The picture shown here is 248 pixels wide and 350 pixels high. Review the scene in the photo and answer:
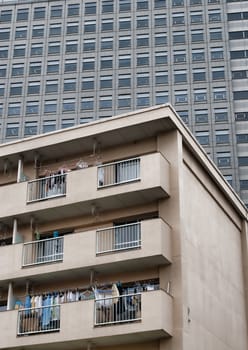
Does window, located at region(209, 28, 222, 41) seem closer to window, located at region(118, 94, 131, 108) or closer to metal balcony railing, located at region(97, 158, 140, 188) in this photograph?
window, located at region(118, 94, 131, 108)

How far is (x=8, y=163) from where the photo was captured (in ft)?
111

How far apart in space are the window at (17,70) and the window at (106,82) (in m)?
11.4

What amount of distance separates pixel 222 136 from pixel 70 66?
892 inches

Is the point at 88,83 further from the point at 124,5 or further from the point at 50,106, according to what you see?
the point at 124,5

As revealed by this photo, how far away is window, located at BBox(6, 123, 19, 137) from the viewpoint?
91750 mm

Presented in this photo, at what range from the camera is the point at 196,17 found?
3767 inches

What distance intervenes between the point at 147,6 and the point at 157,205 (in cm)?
7182

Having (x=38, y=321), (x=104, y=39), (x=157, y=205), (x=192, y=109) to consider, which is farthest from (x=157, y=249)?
(x=104, y=39)

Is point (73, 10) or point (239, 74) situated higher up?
point (73, 10)

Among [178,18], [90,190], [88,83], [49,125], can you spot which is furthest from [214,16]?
[90,190]

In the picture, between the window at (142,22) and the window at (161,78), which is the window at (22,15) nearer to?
the window at (142,22)

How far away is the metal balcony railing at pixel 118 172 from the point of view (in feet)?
99.1

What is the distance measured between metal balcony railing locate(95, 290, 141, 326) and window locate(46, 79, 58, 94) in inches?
2699

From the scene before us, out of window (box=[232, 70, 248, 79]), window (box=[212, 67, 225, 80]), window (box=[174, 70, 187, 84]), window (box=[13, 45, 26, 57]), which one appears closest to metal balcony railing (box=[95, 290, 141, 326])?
window (box=[174, 70, 187, 84])
